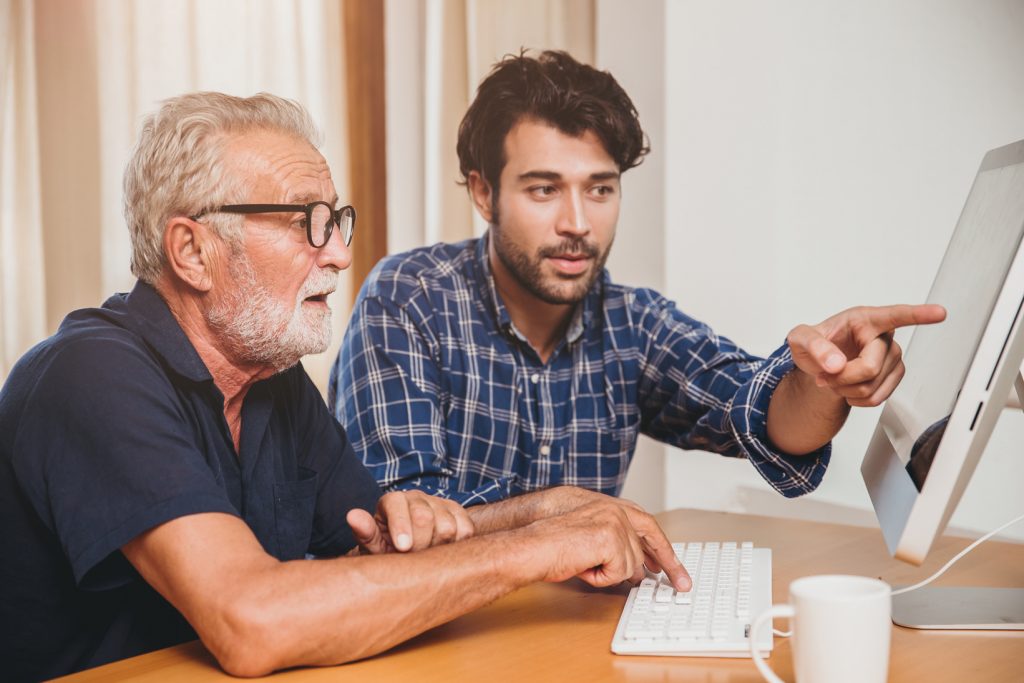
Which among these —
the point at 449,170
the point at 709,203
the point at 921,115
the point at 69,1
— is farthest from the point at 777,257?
the point at 69,1

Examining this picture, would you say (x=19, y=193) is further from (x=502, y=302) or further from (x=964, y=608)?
(x=964, y=608)

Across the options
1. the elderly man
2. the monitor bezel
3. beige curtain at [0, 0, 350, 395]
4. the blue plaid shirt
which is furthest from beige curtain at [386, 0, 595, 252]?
the monitor bezel

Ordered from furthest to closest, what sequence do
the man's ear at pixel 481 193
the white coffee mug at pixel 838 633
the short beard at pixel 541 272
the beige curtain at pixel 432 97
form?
the beige curtain at pixel 432 97 → the man's ear at pixel 481 193 → the short beard at pixel 541 272 → the white coffee mug at pixel 838 633

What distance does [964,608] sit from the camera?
1.08 metres

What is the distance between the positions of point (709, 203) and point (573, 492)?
181 centimetres

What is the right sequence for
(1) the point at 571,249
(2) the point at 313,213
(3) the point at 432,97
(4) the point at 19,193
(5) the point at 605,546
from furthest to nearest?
(3) the point at 432,97
(4) the point at 19,193
(1) the point at 571,249
(2) the point at 313,213
(5) the point at 605,546

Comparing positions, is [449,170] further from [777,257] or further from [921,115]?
[921,115]

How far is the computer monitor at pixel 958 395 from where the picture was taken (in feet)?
2.69

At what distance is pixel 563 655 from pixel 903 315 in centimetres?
49

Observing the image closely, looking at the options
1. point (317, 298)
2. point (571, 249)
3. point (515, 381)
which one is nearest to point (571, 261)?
point (571, 249)

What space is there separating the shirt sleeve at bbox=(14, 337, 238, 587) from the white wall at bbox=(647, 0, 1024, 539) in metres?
1.88

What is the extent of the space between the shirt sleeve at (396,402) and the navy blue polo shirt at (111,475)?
24 cm

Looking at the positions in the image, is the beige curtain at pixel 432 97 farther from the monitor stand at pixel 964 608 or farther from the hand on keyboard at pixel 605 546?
the monitor stand at pixel 964 608

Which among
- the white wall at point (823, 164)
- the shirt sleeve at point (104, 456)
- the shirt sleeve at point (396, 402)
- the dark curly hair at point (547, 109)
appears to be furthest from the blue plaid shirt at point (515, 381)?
the white wall at point (823, 164)
